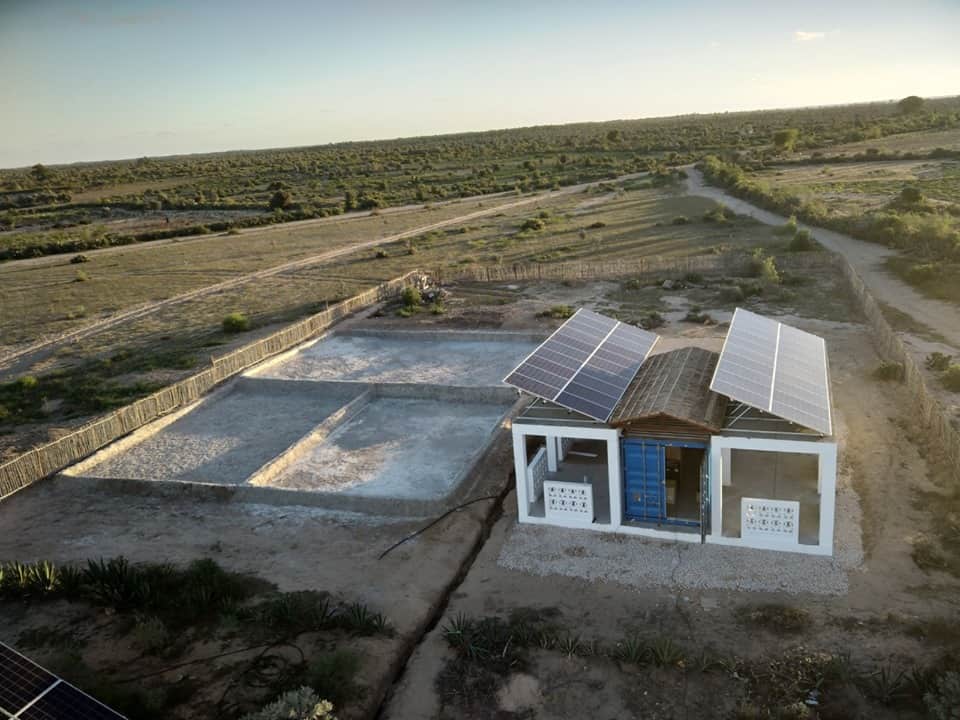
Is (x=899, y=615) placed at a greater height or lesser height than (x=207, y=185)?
lesser

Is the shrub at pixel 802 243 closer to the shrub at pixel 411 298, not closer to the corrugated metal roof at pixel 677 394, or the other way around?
the shrub at pixel 411 298

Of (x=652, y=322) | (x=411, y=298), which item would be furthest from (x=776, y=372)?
(x=411, y=298)

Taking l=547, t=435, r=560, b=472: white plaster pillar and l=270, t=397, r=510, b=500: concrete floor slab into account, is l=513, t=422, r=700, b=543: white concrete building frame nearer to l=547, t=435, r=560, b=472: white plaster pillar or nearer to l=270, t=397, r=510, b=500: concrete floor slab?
l=547, t=435, r=560, b=472: white plaster pillar

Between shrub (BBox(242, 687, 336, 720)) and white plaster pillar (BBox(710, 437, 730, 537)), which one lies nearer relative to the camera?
shrub (BBox(242, 687, 336, 720))

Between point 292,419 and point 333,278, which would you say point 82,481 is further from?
point 333,278

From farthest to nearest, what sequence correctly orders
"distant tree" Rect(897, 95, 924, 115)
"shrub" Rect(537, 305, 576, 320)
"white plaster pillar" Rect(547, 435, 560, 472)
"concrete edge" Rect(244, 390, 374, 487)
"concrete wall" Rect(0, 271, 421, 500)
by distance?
1. "distant tree" Rect(897, 95, 924, 115)
2. "shrub" Rect(537, 305, 576, 320)
3. "concrete wall" Rect(0, 271, 421, 500)
4. "concrete edge" Rect(244, 390, 374, 487)
5. "white plaster pillar" Rect(547, 435, 560, 472)

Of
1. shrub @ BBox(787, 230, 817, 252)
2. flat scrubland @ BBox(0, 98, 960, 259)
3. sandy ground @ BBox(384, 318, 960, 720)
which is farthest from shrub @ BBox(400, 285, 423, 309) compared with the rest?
flat scrubland @ BBox(0, 98, 960, 259)

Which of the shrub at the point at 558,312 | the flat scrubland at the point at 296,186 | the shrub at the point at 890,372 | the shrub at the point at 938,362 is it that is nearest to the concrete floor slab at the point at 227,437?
the shrub at the point at 558,312

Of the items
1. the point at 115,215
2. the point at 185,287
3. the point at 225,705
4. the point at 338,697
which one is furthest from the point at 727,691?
the point at 115,215
